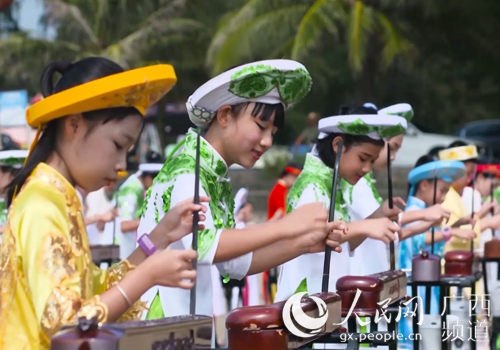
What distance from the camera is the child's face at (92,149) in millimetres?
2359

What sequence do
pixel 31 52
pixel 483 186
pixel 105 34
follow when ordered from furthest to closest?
pixel 105 34 → pixel 31 52 → pixel 483 186

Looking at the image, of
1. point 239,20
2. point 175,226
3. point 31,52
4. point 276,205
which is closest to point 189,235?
point 175,226

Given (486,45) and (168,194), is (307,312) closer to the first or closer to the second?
(168,194)

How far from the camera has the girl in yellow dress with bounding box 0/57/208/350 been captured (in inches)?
84.7

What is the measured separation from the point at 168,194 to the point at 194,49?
20.4 m

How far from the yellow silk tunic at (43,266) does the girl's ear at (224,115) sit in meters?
0.99

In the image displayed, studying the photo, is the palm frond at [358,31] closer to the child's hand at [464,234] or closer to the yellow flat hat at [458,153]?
the yellow flat hat at [458,153]

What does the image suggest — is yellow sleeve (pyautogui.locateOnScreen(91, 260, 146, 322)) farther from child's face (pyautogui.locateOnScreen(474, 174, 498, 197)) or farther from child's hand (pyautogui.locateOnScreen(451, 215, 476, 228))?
child's face (pyautogui.locateOnScreen(474, 174, 498, 197))

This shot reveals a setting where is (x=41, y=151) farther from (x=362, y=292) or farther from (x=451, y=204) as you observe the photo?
(x=451, y=204)

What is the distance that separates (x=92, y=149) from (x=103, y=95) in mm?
141

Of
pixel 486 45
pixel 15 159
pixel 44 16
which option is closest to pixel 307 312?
pixel 15 159

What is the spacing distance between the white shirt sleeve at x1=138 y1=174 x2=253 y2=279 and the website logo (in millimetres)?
285

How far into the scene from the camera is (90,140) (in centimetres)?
236

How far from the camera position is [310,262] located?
4500 mm
